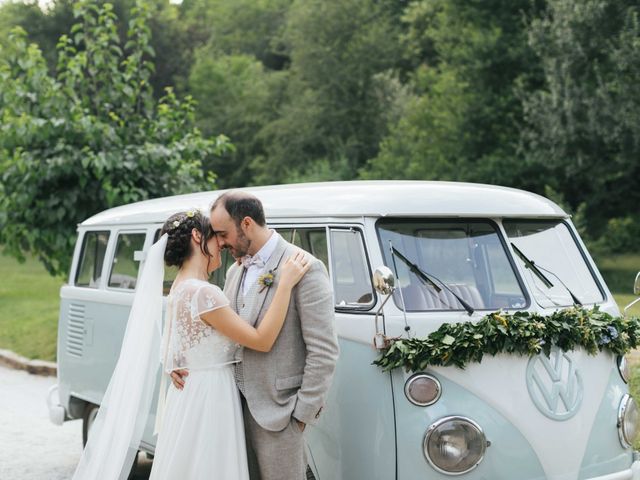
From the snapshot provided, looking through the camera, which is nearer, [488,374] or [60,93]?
[488,374]

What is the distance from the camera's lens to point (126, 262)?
7.49m

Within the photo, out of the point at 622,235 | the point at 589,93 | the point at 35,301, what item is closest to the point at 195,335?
the point at 35,301

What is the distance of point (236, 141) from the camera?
5403cm

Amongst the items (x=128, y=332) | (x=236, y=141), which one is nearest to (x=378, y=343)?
(x=128, y=332)

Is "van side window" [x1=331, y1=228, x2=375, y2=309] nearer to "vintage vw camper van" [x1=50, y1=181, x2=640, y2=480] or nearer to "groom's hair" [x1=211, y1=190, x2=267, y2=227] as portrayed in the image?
"vintage vw camper van" [x1=50, y1=181, x2=640, y2=480]

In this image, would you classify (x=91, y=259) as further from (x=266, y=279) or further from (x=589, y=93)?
(x=589, y=93)

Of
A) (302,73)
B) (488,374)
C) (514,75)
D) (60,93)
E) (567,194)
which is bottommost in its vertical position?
(488,374)

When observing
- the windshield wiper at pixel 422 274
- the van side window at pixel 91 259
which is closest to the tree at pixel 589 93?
the van side window at pixel 91 259

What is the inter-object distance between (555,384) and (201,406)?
70.7 inches

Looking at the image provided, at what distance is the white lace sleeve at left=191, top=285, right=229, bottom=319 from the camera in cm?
454

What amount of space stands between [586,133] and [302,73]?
21863 millimetres

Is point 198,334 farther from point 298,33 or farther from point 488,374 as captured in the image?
point 298,33

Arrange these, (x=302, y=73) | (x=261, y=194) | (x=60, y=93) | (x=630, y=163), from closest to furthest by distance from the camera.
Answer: (x=261, y=194), (x=60, y=93), (x=630, y=163), (x=302, y=73)

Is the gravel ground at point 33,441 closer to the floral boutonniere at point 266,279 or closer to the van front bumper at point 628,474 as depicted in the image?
the floral boutonniere at point 266,279
